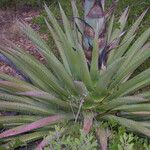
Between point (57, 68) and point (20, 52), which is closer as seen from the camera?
point (57, 68)

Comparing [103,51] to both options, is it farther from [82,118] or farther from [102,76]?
[82,118]

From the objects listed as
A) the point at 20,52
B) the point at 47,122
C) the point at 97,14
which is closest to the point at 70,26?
the point at 20,52

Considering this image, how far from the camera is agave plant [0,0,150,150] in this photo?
4.52 metres

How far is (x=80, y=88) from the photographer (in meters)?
4.48

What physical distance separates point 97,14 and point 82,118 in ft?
3.30

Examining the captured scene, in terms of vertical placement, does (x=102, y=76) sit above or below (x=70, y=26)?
below

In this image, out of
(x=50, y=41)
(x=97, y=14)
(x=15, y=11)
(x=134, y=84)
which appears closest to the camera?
(x=97, y=14)

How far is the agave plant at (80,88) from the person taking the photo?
4520mm

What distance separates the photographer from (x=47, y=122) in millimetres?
4531

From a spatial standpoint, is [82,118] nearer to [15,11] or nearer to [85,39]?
[85,39]

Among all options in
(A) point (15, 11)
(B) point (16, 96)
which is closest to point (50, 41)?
(A) point (15, 11)

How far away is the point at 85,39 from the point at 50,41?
82.0 inches

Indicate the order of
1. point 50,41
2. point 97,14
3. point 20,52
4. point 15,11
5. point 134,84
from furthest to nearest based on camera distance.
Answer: point 15,11
point 50,41
point 20,52
point 134,84
point 97,14

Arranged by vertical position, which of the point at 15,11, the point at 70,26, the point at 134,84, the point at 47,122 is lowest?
the point at 47,122
